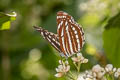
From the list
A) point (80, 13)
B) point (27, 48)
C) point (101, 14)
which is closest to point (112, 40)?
point (101, 14)

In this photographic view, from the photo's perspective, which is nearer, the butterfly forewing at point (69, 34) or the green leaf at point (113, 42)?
the butterfly forewing at point (69, 34)

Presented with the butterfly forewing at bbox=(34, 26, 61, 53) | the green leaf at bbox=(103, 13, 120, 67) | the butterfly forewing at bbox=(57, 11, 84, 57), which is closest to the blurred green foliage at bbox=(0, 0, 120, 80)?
the green leaf at bbox=(103, 13, 120, 67)

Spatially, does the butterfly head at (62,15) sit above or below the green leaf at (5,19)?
above

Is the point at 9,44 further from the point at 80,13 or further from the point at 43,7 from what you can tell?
the point at 80,13

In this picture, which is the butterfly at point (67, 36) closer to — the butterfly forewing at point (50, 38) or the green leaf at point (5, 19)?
the butterfly forewing at point (50, 38)

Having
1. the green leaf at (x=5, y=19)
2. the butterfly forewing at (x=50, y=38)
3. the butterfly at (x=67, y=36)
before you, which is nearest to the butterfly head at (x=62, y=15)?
the butterfly at (x=67, y=36)

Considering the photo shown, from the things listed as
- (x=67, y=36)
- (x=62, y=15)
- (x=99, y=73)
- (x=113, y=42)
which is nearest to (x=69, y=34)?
(x=67, y=36)

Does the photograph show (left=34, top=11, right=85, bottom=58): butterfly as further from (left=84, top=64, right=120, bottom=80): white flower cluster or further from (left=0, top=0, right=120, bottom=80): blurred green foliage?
(left=0, top=0, right=120, bottom=80): blurred green foliage

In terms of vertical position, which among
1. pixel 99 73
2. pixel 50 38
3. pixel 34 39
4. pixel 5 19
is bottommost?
pixel 99 73

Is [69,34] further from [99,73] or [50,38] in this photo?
[99,73]
